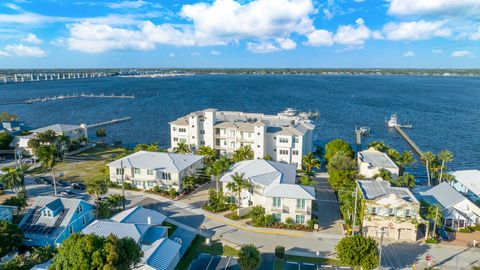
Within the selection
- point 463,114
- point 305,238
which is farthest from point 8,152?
point 463,114

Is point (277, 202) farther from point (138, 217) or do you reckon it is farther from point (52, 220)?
point (52, 220)

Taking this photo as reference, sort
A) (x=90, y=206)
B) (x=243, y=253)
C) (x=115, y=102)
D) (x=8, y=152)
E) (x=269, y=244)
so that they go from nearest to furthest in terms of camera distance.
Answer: (x=243, y=253) → (x=269, y=244) → (x=90, y=206) → (x=8, y=152) → (x=115, y=102)

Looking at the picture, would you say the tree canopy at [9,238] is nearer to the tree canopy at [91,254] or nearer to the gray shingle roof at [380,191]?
the tree canopy at [91,254]

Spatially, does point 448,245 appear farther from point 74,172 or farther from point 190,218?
point 74,172

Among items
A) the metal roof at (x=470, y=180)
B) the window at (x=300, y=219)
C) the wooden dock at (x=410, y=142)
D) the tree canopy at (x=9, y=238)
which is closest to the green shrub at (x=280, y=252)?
the window at (x=300, y=219)

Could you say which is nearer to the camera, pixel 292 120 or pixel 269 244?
pixel 269 244

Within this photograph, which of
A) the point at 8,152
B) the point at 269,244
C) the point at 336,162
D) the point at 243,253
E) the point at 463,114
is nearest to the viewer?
the point at 243,253

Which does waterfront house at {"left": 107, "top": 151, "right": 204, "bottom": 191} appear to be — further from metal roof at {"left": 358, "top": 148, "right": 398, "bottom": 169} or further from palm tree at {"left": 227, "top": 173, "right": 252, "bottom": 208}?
metal roof at {"left": 358, "top": 148, "right": 398, "bottom": 169}
